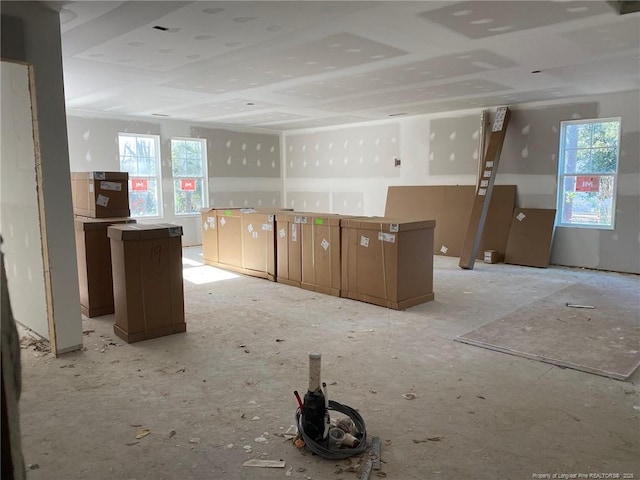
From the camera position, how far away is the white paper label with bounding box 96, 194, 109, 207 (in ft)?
16.3

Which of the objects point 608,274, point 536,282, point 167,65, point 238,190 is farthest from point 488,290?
point 238,190

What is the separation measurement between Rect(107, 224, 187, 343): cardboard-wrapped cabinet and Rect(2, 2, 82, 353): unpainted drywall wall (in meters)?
0.36

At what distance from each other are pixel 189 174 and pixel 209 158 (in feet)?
1.89

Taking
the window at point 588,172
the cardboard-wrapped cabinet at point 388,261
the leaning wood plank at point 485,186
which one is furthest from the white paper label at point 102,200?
the window at point 588,172

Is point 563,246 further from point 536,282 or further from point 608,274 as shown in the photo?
point 536,282

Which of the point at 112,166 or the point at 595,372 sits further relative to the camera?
the point at 112,166

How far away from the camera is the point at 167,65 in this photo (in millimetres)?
5043

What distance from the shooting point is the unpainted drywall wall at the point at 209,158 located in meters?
8.38

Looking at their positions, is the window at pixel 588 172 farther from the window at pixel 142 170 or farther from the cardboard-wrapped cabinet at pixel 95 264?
the window at pixel 142 170

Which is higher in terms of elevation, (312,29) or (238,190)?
(312,29)

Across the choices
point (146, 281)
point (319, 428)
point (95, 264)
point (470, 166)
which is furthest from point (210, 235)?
point (319, 428)

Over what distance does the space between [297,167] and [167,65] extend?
257 inches

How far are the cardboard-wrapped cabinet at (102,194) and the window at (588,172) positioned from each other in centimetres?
650

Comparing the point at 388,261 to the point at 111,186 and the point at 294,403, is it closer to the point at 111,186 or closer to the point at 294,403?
the point at 294,403
